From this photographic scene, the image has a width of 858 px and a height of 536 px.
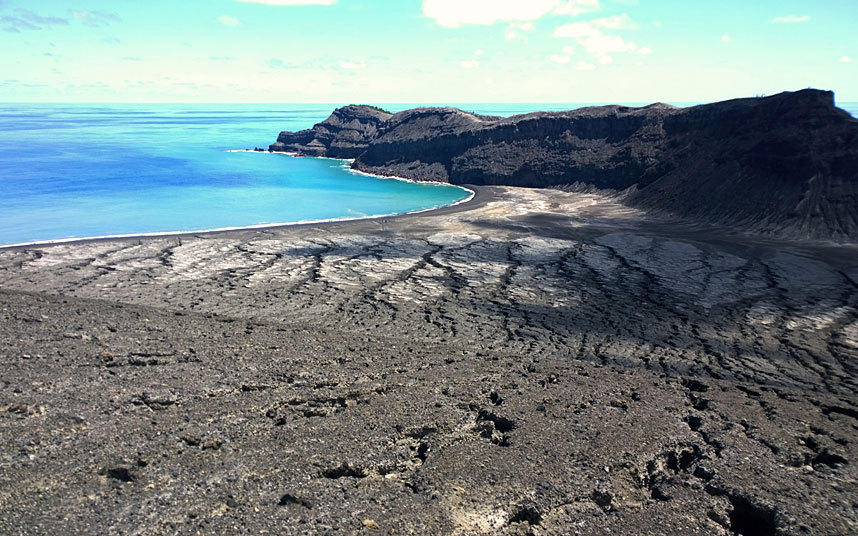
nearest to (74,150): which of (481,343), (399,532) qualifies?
(481,343)

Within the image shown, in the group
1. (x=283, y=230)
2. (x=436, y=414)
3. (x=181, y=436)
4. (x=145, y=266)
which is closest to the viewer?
(x=181, y=436)

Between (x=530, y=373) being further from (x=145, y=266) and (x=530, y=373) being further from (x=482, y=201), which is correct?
(x=482, y=201)

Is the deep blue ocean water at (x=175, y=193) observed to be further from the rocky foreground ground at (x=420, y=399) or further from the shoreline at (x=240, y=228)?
the rocky foreground ground at (x=420, y=399)

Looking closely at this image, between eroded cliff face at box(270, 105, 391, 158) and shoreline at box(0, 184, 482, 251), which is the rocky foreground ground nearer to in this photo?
shoreline at box(0, 184, 482, 251)

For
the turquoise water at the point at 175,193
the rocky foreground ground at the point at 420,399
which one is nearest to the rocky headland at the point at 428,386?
the rocky foreground ground at the point at 420,399

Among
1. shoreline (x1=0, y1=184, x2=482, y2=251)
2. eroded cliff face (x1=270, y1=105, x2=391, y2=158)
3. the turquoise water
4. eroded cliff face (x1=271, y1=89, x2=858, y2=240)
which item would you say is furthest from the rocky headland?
eroded cliff face (x1=270, y1=105, x2=391, y2=158)

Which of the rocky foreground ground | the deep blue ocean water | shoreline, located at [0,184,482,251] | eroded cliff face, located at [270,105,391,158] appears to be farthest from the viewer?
eroded cliff face, located at [270,105,391,158]

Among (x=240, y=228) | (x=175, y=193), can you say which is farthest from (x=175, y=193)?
(x=240, y=228)
